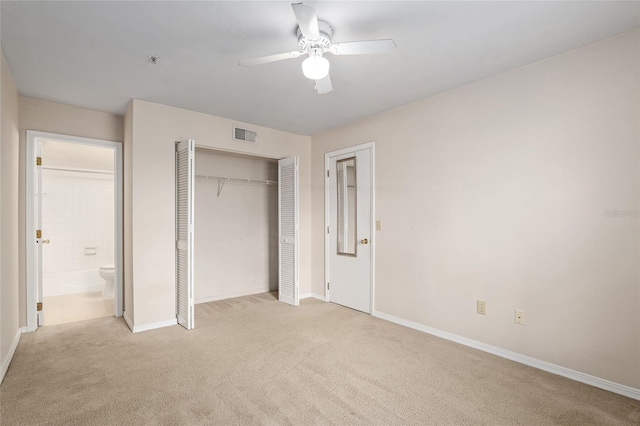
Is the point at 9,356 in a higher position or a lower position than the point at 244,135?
lower

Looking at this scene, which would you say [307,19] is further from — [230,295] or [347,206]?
[230,295]

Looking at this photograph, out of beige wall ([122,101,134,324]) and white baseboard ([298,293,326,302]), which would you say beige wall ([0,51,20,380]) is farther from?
white baseboard ([298,293,326,302])

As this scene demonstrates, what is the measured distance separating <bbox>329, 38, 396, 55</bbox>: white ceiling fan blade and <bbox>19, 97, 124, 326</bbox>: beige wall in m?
3.26

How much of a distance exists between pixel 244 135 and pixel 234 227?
150 cm

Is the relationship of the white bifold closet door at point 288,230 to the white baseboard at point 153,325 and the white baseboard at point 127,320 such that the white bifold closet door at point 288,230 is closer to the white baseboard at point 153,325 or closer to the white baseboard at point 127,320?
the white baseboard at point 153,325

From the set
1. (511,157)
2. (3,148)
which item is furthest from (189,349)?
(511,157)

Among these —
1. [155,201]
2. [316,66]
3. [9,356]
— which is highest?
[316,66]

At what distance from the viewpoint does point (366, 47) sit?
2.01 m

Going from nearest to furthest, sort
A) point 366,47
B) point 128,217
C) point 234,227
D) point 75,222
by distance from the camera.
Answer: point 366,47, point 128,217, point 234,227, point 75,222

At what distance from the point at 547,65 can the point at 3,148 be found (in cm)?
442

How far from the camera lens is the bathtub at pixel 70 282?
17.6ft

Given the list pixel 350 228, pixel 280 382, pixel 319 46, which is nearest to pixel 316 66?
pixel 319 46

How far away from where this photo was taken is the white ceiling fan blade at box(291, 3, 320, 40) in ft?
5.42

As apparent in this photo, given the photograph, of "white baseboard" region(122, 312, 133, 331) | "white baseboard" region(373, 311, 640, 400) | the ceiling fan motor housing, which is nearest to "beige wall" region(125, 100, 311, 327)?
"white baseboard" region(122, 312, 133, 331)
